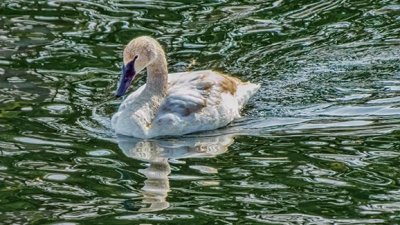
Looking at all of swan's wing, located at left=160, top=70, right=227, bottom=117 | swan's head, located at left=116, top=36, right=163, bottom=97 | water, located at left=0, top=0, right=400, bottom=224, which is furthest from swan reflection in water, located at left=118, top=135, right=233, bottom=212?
swan's head, located at left=116, top=36, right=163, bottom=97

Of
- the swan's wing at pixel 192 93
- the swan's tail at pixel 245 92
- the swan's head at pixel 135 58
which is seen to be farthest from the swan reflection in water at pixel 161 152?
the swan's tail at pixel 245 92

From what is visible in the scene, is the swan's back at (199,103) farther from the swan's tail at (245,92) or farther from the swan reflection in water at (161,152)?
the swan reflection in water at (161,152)

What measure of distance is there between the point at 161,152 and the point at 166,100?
104 cm

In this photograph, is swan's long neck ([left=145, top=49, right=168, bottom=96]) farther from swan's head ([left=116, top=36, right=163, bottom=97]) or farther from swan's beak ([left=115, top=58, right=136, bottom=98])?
swan's beak ([left=115, top=58, right=136, bottom=98])

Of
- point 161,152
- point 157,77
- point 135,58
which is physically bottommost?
point 161,152

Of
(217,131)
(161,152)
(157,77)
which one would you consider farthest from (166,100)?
(161,152)

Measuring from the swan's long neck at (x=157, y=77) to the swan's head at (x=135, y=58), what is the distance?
0.26 ft

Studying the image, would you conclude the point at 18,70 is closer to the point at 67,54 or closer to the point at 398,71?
the point at 67,54

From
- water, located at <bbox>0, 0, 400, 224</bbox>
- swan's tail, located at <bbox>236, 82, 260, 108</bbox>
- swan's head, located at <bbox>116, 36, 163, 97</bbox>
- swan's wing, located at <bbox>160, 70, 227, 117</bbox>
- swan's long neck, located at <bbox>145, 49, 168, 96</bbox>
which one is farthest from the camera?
swan's tail, located at <bbox>236, 82, 260, 108</bbox>

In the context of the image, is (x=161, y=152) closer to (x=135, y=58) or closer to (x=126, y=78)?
(x=126, y=78)

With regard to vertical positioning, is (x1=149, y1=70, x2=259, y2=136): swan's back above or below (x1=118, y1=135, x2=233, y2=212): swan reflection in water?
above

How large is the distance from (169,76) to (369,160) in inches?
122

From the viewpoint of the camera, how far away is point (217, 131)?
12.8 m

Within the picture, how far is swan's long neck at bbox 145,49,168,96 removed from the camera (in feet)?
42.5
